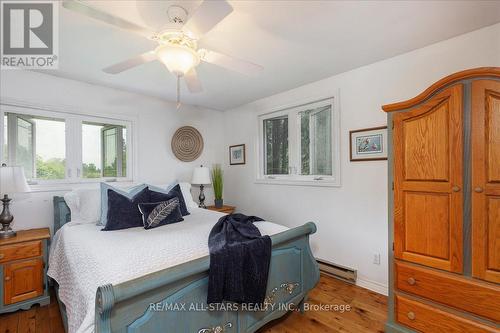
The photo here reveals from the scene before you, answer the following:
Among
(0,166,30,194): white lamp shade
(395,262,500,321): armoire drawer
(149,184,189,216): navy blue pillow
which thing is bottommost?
(395,262,500,321): armoire drawer

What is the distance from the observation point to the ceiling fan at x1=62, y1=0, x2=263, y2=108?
1203 mm

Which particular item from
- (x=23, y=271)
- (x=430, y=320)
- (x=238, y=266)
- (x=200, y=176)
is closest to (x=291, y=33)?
(x=238, y=266)

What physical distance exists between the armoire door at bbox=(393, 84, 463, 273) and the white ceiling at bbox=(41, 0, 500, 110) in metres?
0.70

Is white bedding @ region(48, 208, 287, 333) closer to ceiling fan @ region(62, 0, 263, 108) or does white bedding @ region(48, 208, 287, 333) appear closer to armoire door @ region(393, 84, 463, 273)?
armoire door @ region(393, 84, 463, 273)

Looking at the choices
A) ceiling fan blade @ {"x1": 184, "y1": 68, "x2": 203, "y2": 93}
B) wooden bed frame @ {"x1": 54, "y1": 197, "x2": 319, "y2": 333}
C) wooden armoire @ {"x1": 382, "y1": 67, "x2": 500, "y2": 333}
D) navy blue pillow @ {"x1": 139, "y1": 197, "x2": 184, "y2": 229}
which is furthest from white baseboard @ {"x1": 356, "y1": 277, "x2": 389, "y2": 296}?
ceiling fan blade @ {"x1": 184, "y1": 68, "x2": 203, "y2": 93}

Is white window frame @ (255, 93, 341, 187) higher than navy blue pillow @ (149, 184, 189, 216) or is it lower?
higher

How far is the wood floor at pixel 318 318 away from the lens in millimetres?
1931

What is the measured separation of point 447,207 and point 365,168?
1.03 meters

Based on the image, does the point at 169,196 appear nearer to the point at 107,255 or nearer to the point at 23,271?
the point at 107,255

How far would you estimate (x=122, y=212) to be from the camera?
226 centimetres

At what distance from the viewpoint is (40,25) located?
1.77m

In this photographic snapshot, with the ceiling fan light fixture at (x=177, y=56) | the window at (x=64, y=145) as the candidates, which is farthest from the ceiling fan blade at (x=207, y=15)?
the window at (x=64, y=145)

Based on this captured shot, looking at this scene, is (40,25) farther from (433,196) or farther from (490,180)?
(490,180)

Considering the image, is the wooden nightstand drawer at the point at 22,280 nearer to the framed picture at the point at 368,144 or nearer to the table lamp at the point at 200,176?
the table lamp at the point at 200,176
